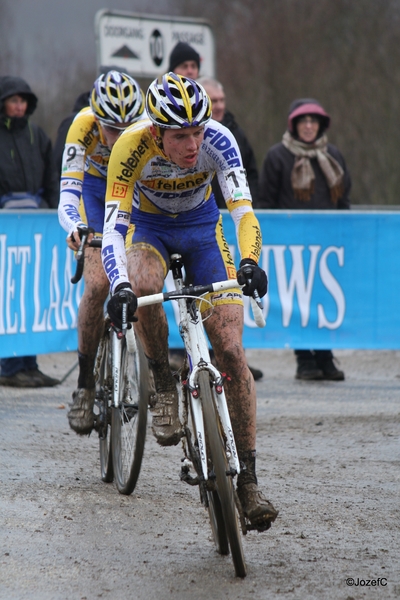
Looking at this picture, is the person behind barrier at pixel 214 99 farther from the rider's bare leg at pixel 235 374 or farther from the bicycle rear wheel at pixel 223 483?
the bicycle rear wheel at pixel 223 483

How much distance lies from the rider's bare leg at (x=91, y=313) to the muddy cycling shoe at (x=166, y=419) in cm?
122

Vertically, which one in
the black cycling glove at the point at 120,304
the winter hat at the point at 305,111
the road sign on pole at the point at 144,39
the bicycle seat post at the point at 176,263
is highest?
the road sign on pole at the point at 144,39

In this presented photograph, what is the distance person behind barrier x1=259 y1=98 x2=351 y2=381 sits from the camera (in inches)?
405

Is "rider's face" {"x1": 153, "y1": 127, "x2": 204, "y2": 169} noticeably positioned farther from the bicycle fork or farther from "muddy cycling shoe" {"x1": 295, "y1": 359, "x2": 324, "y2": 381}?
"muddy cycling shoe" {"x1": 295, "y1": 359, "x2": 324, "y2": 381}

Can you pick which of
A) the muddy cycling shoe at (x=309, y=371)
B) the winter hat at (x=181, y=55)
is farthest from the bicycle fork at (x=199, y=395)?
the winter hat at (x=181, y=55)

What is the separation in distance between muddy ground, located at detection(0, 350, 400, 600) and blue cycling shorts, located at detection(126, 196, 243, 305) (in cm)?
131

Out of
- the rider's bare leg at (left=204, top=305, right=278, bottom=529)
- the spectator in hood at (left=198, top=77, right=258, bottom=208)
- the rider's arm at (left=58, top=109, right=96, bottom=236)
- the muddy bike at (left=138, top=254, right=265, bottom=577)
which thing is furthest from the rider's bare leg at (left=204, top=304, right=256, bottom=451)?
the spectator in hood at (left=198, top=77, right=258, bottom=208)

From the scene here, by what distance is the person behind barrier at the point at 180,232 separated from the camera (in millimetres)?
4902

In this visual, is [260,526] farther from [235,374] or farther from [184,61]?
[184,61]

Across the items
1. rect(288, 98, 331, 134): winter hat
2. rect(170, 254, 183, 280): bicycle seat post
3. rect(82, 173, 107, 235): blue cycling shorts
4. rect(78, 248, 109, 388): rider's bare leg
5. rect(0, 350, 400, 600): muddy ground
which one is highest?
rect(288, 98, 331, 134): winter hat

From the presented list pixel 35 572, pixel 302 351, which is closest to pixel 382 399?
pixel 302 351

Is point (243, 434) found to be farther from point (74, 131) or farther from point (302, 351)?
point (302, 351)

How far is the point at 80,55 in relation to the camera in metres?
50.8

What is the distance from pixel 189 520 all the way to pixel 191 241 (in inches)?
58.2
